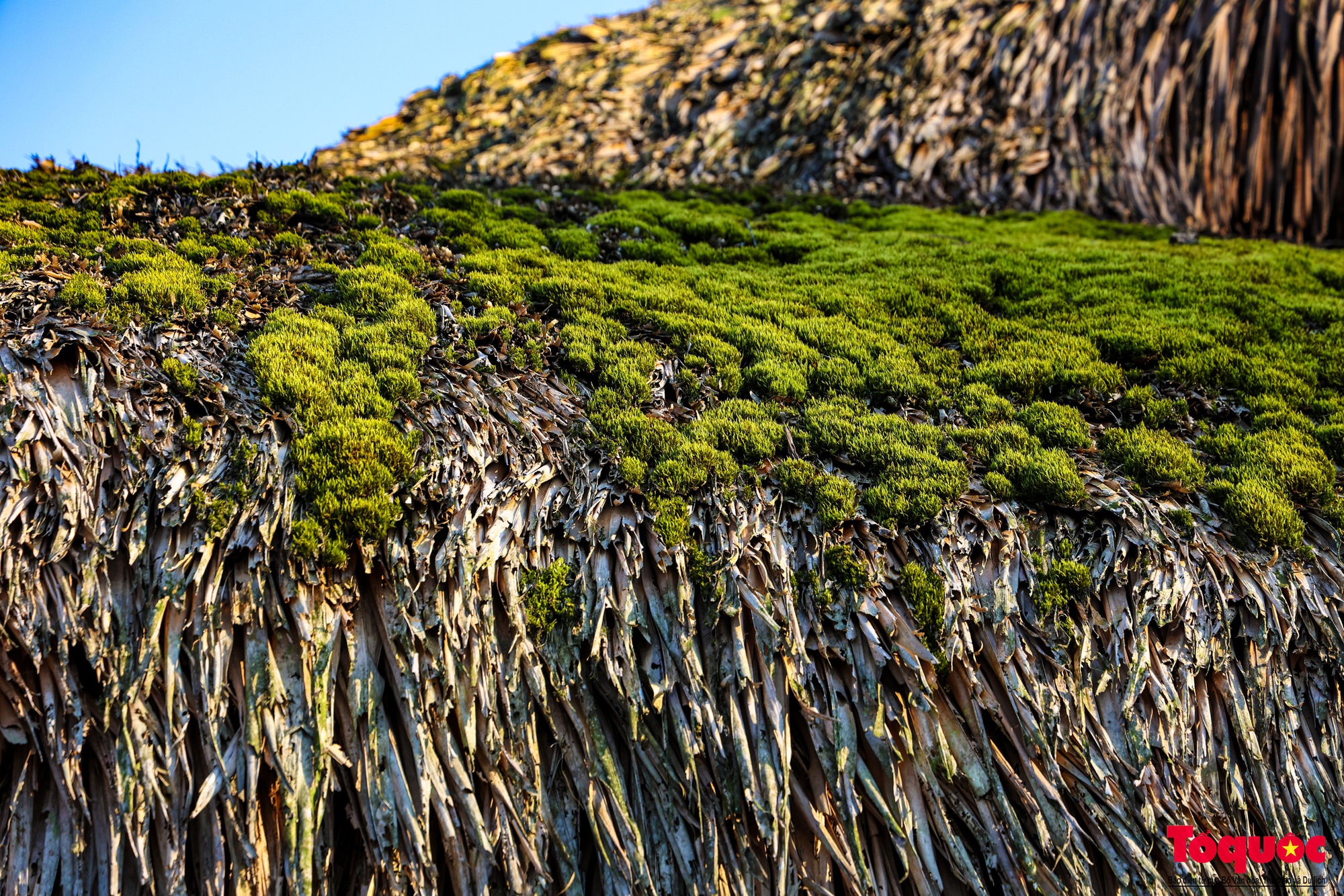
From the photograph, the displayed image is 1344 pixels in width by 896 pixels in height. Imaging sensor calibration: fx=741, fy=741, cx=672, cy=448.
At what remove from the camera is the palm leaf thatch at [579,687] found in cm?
A: 397

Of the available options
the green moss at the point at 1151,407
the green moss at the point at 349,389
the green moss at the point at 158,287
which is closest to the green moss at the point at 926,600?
the green moss at the point at 1151,407

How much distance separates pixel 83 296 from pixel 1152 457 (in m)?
8.29

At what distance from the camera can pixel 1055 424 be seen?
6.29 meters

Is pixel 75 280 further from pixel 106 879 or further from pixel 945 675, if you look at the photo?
pixel 945 675

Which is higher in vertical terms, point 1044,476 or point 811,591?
point 1044,476

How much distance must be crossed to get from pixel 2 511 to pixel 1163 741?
268 inches

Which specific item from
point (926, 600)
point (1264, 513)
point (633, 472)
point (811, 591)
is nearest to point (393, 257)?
point (633, 472)

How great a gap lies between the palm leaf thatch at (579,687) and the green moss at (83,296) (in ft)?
1.45

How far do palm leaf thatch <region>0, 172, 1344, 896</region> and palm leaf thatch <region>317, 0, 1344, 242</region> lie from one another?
863 cm

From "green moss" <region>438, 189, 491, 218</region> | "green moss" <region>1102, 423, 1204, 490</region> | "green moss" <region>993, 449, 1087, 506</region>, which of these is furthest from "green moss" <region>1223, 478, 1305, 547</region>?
"green moss" <region>438, 189, 491, 218</region>

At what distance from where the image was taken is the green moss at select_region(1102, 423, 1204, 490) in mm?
5691

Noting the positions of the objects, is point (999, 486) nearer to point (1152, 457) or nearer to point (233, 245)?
point (1152, 457)

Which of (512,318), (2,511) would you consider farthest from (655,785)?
(512,318)

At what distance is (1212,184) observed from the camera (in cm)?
1266
